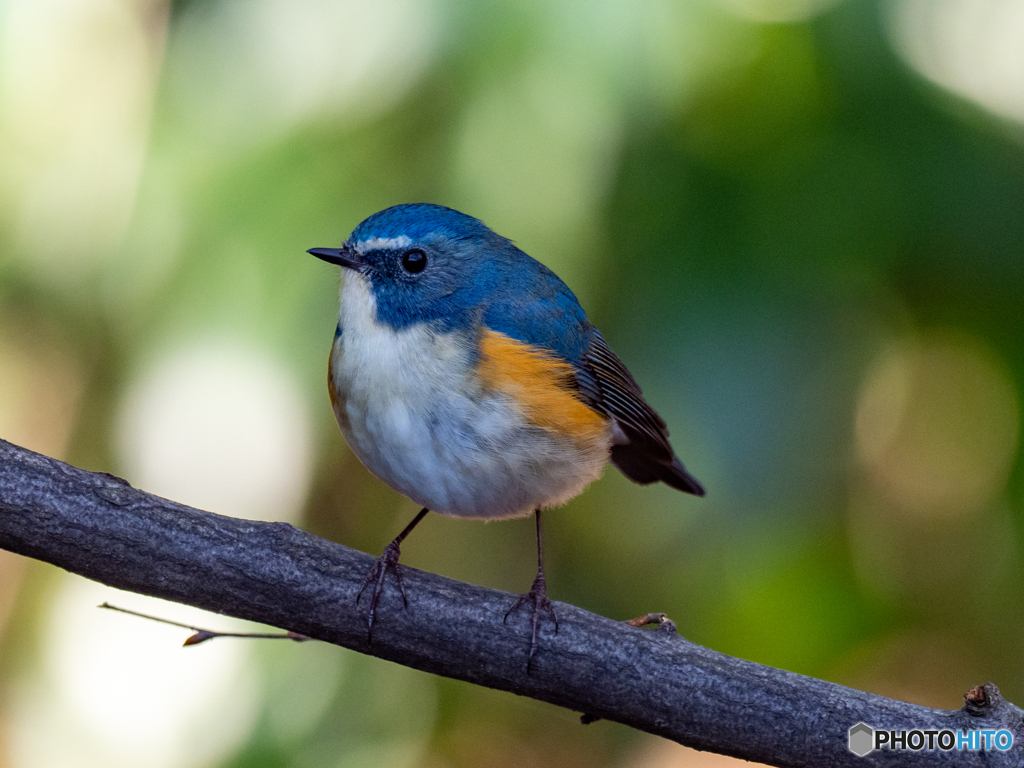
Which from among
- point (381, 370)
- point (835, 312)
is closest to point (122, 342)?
point (381, 370)

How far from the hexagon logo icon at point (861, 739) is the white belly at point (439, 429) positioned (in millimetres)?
868

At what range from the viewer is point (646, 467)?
9.66 feet

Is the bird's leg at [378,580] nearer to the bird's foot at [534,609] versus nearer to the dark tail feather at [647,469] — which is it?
the bird's foot at [534,609]

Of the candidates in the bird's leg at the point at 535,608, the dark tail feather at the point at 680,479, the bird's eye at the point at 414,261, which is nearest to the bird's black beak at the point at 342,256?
the bird's eye at the point at 414,261

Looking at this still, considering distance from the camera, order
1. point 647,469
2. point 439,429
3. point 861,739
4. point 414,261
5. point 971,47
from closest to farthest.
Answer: point 861,739 → point 439,429 → point 414,261 → point 971,47 → point 647,469

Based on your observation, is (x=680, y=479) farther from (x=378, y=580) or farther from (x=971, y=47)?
(x=971, y=47)

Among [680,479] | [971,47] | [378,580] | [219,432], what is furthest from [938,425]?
[219,432]

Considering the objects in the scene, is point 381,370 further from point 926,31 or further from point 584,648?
point 926,31

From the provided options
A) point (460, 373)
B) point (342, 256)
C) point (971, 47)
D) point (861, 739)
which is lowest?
point (861, 739)

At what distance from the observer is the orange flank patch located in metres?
2.26

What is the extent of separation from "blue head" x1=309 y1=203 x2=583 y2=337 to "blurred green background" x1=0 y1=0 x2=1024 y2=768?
275 millimetres

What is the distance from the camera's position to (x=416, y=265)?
2416mm

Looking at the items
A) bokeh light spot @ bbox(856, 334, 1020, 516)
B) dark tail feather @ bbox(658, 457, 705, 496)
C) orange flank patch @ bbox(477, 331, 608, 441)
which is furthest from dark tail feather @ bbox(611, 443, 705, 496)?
bokeh light spot @ bbox(856, 334, 1020, 516)

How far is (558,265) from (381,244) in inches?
22.3
